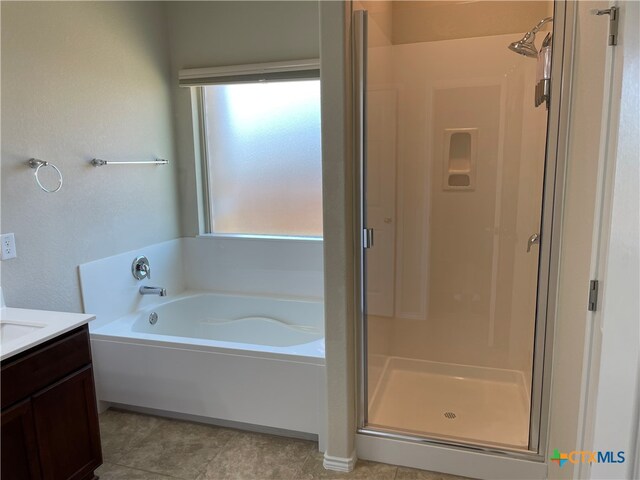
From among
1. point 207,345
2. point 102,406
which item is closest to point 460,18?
point 207,345

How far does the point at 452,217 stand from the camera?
2.79 m

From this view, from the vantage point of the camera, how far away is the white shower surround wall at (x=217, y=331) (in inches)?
89.0

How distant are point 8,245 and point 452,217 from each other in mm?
2387

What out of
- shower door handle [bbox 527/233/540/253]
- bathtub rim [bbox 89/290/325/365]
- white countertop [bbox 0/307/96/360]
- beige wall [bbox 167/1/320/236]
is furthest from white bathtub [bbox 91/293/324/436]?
beige wall [bbox 167/1/320/236]

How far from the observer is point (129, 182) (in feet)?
9.53

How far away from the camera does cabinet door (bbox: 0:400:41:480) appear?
1.56 m

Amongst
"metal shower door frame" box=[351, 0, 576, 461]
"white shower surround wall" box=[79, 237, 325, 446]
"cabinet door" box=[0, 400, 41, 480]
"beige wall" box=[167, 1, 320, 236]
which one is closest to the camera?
"cabinet door" box=[0, 400, 41, 480]

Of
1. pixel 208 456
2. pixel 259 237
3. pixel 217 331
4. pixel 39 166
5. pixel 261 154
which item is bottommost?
pixel 208 456

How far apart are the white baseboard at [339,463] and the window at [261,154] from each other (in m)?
1.57

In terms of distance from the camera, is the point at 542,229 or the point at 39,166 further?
the point at 39,166

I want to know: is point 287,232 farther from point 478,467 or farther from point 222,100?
point 478,467

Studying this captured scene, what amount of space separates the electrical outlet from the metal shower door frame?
1609 mm

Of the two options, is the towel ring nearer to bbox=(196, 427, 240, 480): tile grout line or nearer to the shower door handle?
bbox=(196, 427, 240, 480): tile grout line

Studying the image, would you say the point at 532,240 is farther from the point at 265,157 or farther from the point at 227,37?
the point at 227,37
